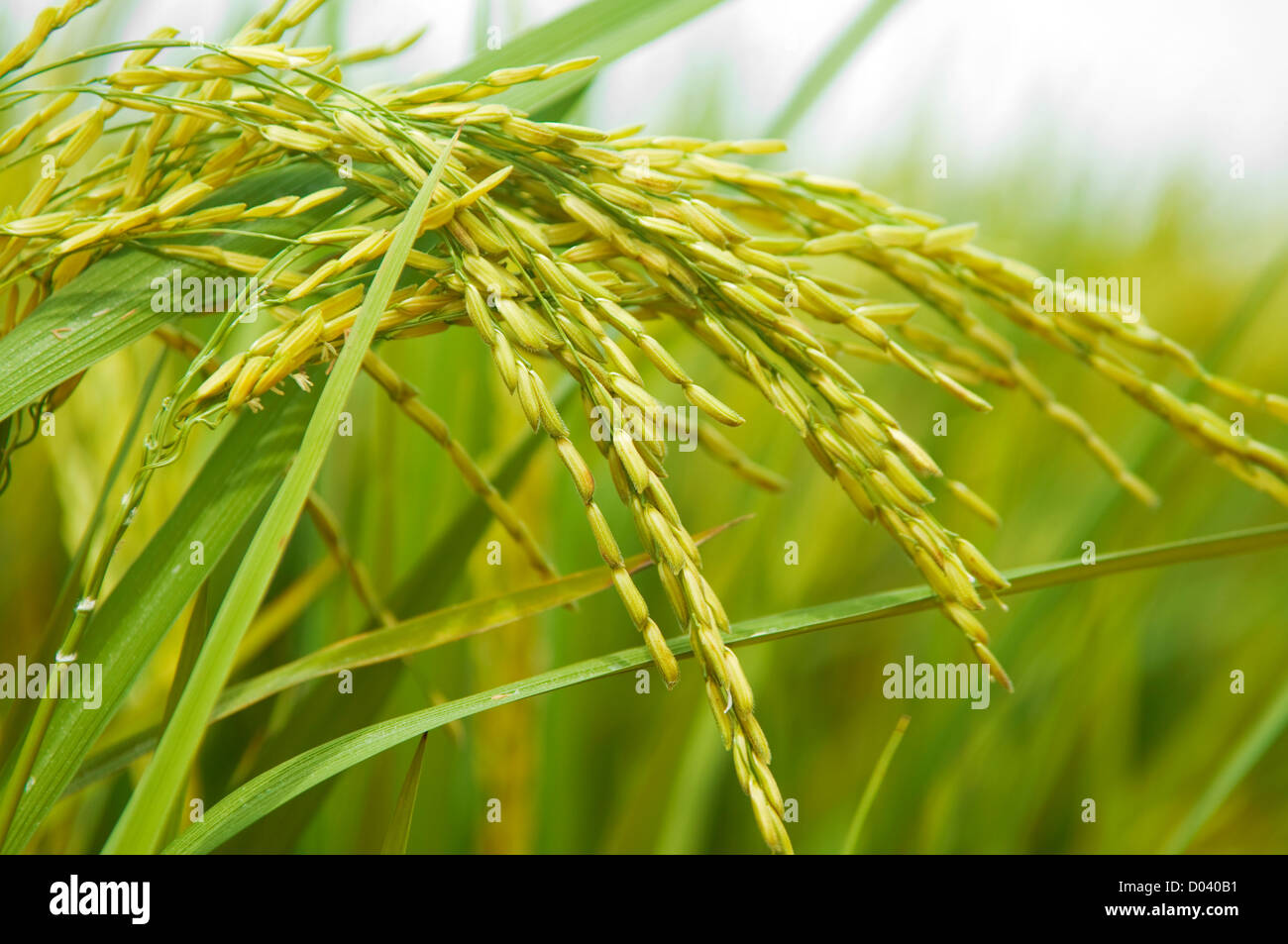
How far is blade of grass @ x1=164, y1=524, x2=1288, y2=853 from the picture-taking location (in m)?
0.42

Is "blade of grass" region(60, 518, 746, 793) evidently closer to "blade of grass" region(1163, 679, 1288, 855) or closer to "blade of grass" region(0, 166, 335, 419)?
"blade of grass" region(0, 166, 335, 419)

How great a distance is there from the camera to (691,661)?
82 centimetres

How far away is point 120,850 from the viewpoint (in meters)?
0.32

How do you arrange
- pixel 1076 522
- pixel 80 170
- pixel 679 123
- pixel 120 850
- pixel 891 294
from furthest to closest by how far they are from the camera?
1. pixel 679 123
2. pixel 891 294
3. pixel 80 170
4. pixel 1076 522
5. pixel 120 850

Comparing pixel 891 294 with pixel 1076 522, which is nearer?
pixel 1076 522

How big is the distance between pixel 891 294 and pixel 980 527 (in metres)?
0.68

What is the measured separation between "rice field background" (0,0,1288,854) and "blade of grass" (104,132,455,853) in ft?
0.53

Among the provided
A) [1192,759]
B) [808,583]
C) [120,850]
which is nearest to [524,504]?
[808,583]

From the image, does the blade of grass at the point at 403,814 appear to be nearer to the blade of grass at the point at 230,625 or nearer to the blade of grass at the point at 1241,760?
the blade of grass at the point at 230,625

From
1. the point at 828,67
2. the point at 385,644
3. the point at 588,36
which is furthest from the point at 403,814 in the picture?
the point at 828,67

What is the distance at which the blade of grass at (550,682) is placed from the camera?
16.3 inches

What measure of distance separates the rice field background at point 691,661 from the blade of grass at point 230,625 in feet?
0.53
